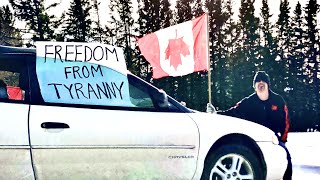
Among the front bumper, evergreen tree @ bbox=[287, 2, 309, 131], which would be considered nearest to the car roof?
the front bumper

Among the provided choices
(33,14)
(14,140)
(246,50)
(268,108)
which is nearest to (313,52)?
(246,50)

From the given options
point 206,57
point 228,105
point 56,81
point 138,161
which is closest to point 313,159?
point 206,57

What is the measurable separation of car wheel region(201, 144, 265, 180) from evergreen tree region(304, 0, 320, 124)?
51722 mm

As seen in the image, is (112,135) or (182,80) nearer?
(112,135)

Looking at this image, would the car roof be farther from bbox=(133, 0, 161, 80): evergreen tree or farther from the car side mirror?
bbox=(133, 0, 161, 80): evergreen tree

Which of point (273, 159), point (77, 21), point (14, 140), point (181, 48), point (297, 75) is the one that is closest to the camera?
point (14, 140)

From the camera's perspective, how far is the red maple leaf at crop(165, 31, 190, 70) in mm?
9805

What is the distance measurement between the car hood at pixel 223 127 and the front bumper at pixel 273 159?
0.29 ft

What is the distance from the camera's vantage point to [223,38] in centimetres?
5234

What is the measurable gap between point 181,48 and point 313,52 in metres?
50.0

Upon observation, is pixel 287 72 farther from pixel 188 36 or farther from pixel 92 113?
pixel 92 113

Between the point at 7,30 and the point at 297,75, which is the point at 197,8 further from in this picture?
the point at 7,30

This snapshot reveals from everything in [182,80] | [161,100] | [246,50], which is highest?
[246,50]

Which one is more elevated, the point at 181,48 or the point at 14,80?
the point at 181,48
